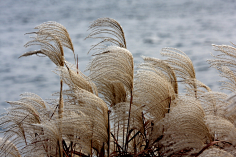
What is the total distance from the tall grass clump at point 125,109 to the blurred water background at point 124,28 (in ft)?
9.46

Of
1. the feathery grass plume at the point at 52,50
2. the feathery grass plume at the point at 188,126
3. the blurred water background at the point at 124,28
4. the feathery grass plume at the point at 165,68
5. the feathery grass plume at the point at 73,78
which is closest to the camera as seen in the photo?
the feathery grass plume at the point at 188,126

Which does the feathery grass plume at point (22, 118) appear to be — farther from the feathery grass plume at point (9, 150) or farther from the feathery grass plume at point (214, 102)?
the feathery grass plume at point (214, 102)

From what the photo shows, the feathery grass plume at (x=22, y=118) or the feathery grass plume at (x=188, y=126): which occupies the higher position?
the feathery grass plume at (x=22, y=118)

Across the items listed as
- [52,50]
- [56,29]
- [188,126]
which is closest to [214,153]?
[188,126]

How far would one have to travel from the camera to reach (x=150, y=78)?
5.20ft

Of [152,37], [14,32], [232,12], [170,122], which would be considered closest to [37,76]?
[14,32]

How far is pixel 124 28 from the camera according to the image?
1001cm

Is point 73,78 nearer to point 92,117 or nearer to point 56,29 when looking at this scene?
point 92,117

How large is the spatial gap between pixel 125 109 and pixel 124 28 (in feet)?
28.1

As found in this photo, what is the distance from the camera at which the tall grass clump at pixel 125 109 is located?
142cm

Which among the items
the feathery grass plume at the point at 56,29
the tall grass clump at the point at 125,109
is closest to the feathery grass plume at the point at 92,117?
the tall grass clump at the point at 125,109

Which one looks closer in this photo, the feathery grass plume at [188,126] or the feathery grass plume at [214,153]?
the feathery grass plume at [214,153]

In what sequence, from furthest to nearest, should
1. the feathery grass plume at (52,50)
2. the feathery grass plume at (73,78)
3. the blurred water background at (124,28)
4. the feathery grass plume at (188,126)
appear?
the blurred water background at (124,28) < the feathery grass plume at (52,50) < the feathery grass plume at (73,78) < the feathery grass plume at (188,126)

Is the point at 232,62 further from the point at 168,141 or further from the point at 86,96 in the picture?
the point at 86,96
